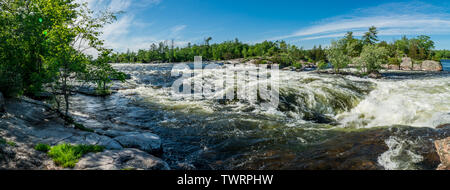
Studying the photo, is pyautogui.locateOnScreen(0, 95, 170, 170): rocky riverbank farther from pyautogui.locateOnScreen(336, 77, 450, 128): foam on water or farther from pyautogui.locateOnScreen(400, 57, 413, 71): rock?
pyautogui.locateOnScreen(400, 57, 413, 71): rock

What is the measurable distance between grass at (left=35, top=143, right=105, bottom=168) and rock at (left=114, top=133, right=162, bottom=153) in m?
1.35

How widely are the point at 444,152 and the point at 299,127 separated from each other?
16.6ft

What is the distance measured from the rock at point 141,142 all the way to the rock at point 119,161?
40.3 inches

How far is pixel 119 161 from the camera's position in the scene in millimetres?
5496

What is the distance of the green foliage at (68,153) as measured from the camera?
5.02 meters

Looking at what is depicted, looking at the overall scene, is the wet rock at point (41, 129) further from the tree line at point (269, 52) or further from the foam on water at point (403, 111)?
the tree line at point (269, 52)

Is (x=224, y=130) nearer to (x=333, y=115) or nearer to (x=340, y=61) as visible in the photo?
(x=333, y=115)

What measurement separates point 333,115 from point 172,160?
36.0 feet

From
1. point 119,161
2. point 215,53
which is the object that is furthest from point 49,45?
point 215,53

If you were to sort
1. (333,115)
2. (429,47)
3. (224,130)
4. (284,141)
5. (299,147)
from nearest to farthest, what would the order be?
(299,147)
(284,141)
(224,130)
(333,115)
(429,47)

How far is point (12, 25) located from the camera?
8133mm

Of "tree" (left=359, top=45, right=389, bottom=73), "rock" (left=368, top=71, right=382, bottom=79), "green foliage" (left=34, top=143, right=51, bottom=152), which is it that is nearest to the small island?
"green foliage" (left=34, top=143, right=51, bottom=152)

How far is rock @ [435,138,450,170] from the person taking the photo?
221 inches
